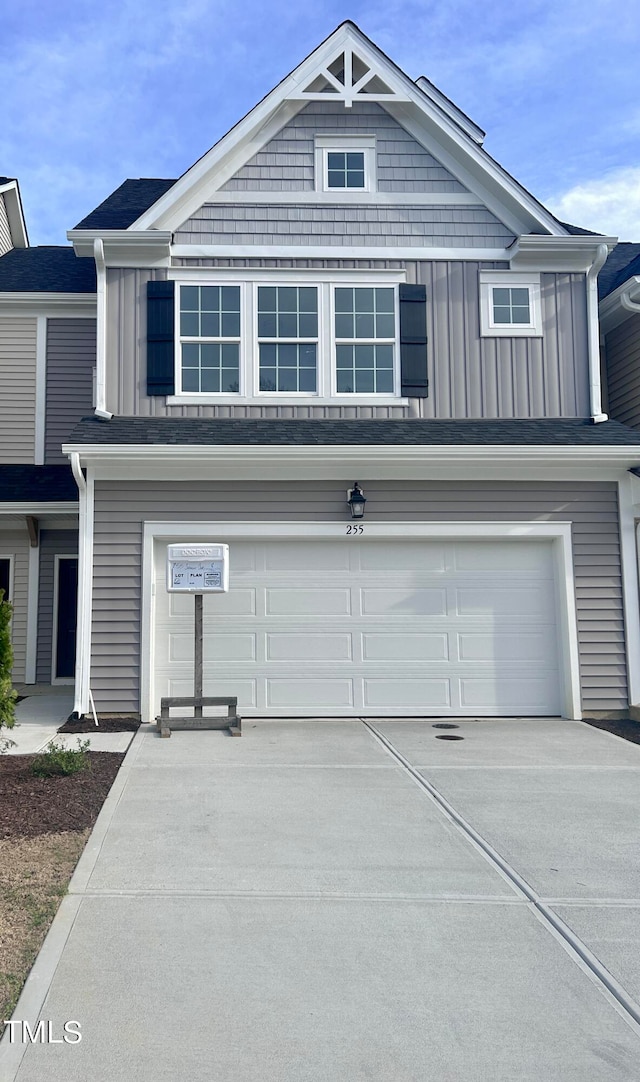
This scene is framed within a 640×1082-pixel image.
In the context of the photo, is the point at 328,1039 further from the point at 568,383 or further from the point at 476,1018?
the point at 568,383

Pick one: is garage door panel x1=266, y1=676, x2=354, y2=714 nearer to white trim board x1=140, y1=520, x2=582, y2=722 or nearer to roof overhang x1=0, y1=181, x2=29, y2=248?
white trim board x1=140, y1=520, x2=582, y2=722

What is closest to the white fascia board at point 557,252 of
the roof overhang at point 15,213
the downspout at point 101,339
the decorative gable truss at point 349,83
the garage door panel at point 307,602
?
the decorative gable truss at point 349,83

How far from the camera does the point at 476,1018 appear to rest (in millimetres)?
2926

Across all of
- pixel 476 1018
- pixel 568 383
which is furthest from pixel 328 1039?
pixel 568 383

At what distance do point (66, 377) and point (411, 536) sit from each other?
21.7 ft

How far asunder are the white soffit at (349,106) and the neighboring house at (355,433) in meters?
0.03

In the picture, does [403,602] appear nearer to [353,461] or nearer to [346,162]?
[353,461]

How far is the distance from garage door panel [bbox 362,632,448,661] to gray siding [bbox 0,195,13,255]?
10.7 meters

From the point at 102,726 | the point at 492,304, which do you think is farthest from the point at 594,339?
the point at 102,726

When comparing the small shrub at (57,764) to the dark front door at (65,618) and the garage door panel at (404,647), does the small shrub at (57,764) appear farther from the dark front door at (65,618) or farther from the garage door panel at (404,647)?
the dark front door at (65,618)

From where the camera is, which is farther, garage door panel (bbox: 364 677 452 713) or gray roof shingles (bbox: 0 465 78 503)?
gray roof shingles (bbox: 0 465 78 503)

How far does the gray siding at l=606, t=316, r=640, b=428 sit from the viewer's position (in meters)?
11.0

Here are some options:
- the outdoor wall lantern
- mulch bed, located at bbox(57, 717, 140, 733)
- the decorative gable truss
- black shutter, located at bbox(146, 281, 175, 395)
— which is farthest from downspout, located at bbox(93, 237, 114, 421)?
mulch bed, located at bbox(57, 717, 140, 733)

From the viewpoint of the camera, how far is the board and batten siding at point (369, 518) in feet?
29.0
